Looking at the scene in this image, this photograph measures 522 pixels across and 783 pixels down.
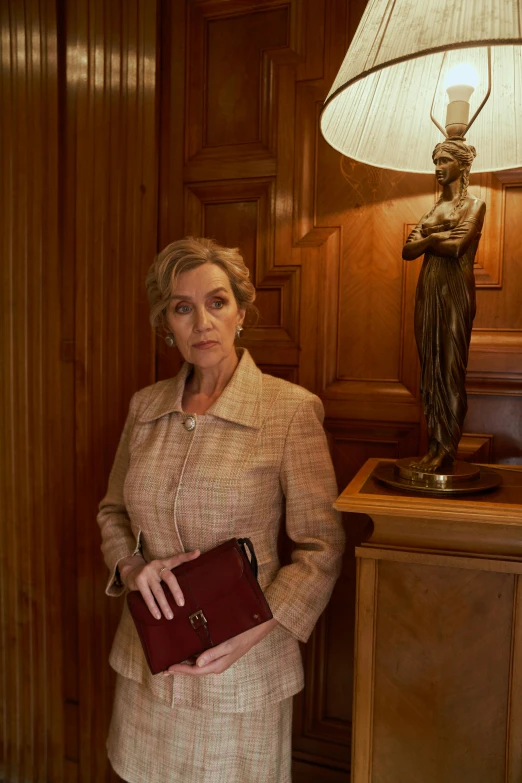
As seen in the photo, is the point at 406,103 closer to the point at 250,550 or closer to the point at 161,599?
the point at 250,550

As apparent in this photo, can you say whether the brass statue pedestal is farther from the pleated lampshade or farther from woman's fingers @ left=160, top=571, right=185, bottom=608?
the pleated lampshade

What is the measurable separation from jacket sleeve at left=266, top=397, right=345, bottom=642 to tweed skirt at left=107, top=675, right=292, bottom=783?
0.26m

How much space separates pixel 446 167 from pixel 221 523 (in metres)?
0.83

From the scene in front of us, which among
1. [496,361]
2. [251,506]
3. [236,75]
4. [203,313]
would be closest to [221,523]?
[251,506]

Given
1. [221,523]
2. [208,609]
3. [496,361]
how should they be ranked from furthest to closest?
1. [496,361]
2. [221,523]
3. [208,609]

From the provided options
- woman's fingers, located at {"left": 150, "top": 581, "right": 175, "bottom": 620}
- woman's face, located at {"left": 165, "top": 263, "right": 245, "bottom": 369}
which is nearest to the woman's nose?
woman's face, located at {"left": 165, "top": 263, "right": 245, "bottom": 369}

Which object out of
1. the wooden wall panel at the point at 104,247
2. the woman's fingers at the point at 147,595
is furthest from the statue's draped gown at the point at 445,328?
the wooden wall panel at the point at 104,247

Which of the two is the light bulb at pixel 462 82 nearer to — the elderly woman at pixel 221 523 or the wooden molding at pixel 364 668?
the elderly woman at pixel 221 523

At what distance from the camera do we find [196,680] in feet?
4.17

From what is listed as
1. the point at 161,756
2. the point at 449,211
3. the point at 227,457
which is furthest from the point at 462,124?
the point at 161,756

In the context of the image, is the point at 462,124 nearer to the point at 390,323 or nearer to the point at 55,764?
the point at 390,323

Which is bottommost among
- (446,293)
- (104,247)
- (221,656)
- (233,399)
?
(221,656)

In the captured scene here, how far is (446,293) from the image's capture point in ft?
3.45

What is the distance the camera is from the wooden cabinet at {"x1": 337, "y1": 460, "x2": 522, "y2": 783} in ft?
3.27
